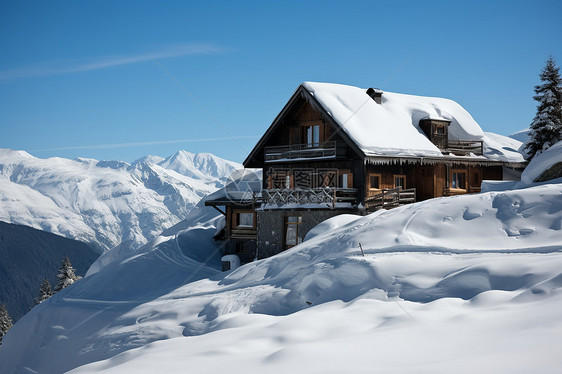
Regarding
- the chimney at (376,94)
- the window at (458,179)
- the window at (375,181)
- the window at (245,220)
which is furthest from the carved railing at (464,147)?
the window at (245,220)

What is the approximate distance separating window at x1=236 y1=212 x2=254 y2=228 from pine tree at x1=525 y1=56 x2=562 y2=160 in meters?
17.4

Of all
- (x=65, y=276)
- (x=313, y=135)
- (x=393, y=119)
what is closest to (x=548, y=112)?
(x=393, y=119)

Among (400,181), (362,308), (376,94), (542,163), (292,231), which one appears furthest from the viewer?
(376,94)

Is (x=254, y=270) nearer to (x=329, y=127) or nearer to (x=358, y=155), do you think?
(x=358, y=155)

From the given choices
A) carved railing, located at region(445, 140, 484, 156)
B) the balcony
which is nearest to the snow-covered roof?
carved railing, located at region(445, 140, 484, 156)

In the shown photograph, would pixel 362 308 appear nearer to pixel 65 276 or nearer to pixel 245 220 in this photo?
pixel 245 220

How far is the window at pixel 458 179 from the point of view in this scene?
112ft

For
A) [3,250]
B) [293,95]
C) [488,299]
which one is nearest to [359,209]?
[293,95]

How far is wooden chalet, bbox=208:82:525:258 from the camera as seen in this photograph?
99.3ft

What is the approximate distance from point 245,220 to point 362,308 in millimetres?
24755

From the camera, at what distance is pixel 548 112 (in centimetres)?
3359

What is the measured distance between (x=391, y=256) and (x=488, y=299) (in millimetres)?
4687

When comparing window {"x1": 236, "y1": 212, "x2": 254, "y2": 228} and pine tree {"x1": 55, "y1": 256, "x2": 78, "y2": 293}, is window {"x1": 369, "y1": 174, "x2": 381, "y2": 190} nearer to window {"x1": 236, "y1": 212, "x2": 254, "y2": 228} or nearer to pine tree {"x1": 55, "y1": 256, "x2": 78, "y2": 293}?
window {"x1": 236, "y1": 212, "x2": 254, "y2": 228}

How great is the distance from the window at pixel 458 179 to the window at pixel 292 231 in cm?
953
